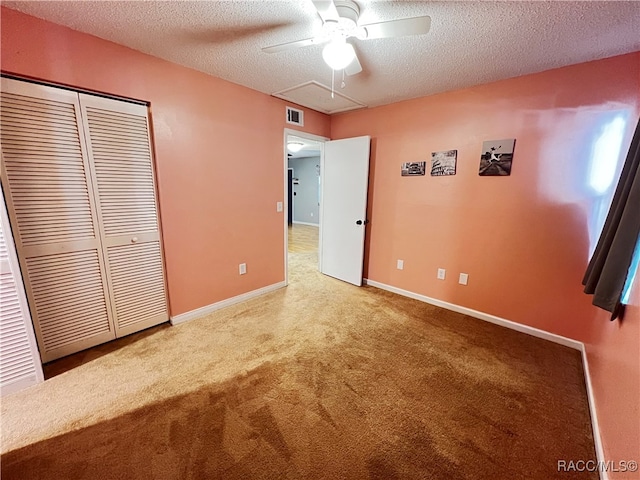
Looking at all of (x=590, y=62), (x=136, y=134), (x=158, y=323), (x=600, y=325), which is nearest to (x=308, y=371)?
(x=158, y=323)

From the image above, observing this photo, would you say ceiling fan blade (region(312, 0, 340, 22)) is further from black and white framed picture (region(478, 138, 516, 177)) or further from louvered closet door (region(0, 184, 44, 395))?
louvered closet door (region(0, 184, 44, 395))

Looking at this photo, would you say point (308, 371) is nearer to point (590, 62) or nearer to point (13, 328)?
point (13, 328)

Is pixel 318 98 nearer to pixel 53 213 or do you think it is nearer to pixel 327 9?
pixel 327 9

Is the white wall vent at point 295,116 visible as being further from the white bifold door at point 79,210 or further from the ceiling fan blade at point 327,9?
the ceiling fan blade at point 327,9

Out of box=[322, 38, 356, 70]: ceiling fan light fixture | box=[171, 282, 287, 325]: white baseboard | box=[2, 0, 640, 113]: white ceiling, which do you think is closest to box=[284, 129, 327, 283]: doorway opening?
box=[171, 282, 287, 325]: white baseboard

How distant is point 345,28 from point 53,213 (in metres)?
2.26

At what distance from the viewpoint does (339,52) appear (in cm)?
148

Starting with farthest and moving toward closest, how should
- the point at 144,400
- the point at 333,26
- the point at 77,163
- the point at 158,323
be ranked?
the point at 158,323 → the point at 77,163 → the point at 144,400 → the point at 333,26

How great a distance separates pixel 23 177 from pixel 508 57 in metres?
3.49

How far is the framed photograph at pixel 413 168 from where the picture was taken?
2.95 m

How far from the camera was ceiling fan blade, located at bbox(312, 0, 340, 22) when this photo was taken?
121 cm

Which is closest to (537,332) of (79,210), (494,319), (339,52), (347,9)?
(494,319)

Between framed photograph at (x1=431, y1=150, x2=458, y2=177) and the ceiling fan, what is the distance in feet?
5.33

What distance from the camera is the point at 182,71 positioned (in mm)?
2256
